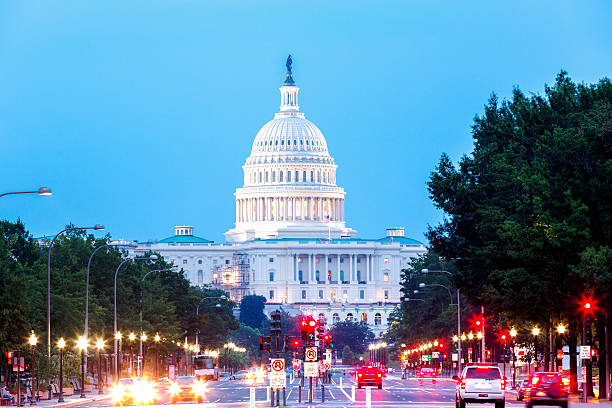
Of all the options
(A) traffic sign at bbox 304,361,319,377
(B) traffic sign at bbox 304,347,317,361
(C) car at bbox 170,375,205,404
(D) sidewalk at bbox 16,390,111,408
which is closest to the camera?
(A) traffic sign at bbox 304,361,319,377

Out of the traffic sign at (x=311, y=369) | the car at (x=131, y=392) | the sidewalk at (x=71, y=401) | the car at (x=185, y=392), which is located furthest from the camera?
the car at (x=185, y=392)

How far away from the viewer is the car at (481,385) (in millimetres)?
58281

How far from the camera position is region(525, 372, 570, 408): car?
2368 inches

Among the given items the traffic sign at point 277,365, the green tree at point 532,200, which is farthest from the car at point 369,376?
the traffic sign at point 277,365

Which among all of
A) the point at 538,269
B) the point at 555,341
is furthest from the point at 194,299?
the point at 538,269

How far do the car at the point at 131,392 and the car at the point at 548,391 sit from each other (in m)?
23.3

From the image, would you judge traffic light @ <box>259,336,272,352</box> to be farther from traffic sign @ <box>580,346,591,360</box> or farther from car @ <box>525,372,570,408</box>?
traffic sign @ <box>580,346,591,360</box>

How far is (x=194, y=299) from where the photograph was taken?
162000 mm

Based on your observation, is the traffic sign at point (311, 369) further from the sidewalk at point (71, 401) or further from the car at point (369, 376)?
the car at point (369, 376)

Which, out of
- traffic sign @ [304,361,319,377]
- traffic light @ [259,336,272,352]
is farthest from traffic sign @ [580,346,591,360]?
traffic light @ [259,336,272,352]

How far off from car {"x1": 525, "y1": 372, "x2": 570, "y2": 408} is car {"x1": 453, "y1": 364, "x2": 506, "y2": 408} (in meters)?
2.52

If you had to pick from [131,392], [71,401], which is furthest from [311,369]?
[71,401]

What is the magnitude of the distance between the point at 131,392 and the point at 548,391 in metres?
25.7

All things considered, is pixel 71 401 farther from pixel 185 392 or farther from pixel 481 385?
pixel 481 385
